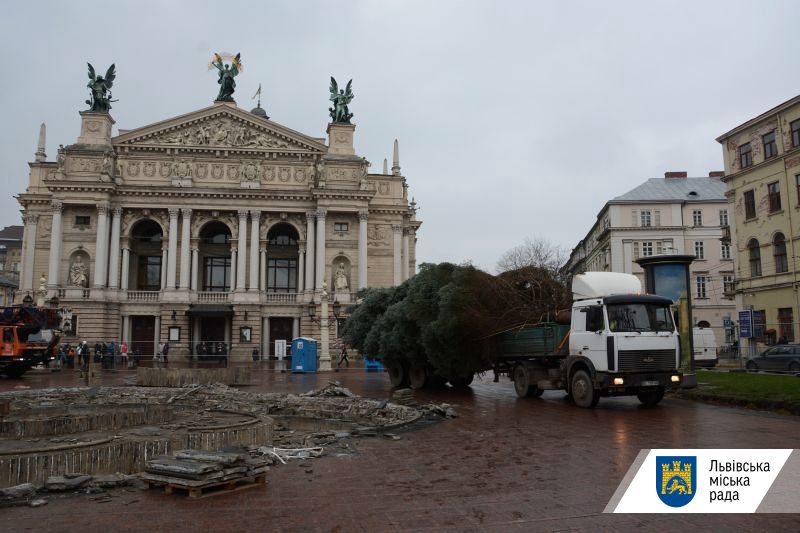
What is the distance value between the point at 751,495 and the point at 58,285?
5415cm

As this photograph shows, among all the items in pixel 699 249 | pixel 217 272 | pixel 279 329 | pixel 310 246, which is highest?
pixel 699 249

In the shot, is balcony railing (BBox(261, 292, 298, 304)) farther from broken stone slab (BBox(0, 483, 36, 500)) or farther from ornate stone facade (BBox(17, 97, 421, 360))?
broken stone slab (BBox(0, 483, 36, 500))

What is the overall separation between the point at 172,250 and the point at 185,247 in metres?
1.11

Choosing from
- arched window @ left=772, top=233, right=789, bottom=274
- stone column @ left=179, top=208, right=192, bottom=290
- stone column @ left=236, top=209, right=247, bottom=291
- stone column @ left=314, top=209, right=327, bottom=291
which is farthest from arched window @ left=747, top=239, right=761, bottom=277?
stone column @ left=179, top=208, right=192, bottom=290

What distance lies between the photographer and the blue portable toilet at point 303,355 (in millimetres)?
35250

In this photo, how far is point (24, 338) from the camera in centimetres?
2973

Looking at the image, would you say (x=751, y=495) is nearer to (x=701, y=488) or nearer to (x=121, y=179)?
(x=701, y=488)

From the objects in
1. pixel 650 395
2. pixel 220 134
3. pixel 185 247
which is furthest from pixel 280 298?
pixel 650 395

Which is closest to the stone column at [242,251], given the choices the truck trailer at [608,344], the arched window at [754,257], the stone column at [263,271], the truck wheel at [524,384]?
the stone column at [263,271]

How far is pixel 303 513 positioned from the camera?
6.61 m

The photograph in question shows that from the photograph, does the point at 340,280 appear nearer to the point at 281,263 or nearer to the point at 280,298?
the point at 280,298

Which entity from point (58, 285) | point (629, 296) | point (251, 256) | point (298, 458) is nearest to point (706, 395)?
point (629, 296)

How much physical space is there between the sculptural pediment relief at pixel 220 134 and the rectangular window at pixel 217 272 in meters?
10.8

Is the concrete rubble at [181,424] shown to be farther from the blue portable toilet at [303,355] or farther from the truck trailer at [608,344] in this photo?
the blue portable toilet at [303,355]
